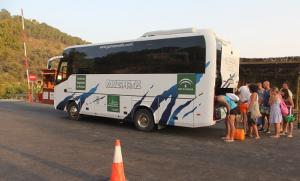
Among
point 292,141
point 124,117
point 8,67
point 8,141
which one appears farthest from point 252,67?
point 8,67

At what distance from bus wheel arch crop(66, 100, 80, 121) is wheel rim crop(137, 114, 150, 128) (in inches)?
139

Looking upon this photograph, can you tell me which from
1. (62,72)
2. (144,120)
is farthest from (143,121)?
(62,72)

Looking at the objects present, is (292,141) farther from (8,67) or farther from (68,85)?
(8,67)

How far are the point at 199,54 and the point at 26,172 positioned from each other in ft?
19.6

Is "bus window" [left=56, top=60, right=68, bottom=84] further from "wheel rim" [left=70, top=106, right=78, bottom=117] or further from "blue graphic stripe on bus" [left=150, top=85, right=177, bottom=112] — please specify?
"blue graphic stripe on bus" [left=150, top=85, right=177, bottom=112]

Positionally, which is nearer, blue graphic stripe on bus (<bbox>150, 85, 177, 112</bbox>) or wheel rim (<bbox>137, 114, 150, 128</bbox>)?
blue graphic stripe on bus (<bbox>150, 85, 177, 112</bbox>)

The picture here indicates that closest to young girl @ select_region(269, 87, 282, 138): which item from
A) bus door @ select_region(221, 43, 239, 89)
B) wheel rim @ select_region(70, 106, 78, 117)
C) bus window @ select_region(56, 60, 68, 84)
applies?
bus door @ select_region(221, 43, 239, 89)

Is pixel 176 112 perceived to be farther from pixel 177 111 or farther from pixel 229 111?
pixel 229 111

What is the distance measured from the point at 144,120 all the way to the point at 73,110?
13.3ft

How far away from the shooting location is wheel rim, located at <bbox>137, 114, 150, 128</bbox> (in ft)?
38.2

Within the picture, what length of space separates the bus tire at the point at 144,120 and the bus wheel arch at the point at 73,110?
3397 millimetres

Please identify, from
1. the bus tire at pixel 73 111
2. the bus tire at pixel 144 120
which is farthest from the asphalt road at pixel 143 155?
the bus tire at pixel 73 111

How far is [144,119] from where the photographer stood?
11.7 meters

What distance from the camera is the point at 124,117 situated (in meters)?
12.2
